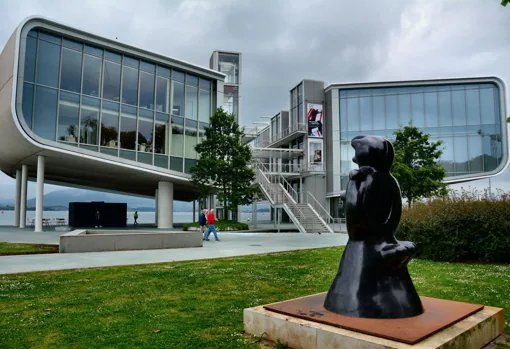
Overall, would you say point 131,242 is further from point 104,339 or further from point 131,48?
Result: point 131,48

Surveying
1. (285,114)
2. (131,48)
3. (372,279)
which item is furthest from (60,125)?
(285,114)

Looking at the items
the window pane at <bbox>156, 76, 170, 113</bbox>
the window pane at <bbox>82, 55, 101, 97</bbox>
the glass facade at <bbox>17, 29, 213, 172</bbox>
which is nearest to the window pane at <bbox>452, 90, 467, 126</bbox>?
the glass facade at <bbox>17, 29, 213, 172</bbox>

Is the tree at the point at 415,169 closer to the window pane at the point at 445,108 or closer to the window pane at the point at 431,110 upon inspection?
the window pane at the point at 431,110

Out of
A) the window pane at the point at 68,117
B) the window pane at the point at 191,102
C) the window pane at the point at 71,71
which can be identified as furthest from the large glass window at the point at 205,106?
the window pane at the point at 68,117

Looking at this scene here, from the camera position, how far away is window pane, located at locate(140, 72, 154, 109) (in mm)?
28812

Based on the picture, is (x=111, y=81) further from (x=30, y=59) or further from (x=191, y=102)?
(x=191, y=102)

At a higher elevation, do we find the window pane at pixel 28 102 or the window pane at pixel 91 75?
the window pane at pixel 91 75

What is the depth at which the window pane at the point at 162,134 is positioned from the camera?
28953 mm

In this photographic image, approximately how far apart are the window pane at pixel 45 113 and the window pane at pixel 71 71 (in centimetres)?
103

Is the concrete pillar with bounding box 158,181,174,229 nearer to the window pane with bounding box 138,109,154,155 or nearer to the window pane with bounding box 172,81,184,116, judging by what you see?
the window pane with bounding box 138,109,154,155

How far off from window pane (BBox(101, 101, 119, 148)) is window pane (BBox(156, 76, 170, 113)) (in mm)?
3233

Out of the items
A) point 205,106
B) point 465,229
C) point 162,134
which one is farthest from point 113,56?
point 465,229

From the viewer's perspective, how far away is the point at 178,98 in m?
30.7

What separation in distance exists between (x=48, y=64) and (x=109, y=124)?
16.4 feet
